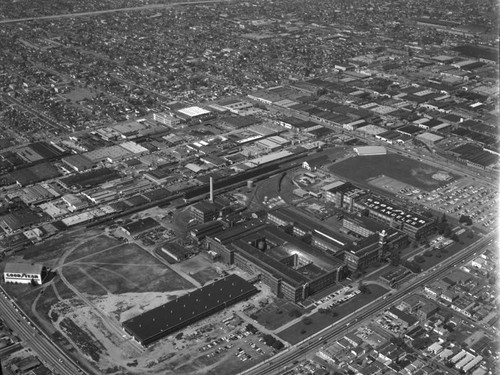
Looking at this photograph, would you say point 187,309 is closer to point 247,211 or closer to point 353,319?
point 353,319

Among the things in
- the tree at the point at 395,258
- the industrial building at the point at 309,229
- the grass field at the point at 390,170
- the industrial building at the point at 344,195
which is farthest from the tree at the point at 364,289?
the grass field at the point at 390,170

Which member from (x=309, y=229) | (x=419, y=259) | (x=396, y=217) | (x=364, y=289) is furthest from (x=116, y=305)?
(x=396, y=217)

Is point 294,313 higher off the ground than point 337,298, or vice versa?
point 294,313

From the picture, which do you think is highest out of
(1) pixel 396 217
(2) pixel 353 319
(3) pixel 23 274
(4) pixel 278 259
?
(1) pixel 396 217

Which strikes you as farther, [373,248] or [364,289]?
[373,248]

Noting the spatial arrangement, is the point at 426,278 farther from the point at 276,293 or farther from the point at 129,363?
the point at 129,363

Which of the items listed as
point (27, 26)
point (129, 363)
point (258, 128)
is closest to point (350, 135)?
point (258, 128)

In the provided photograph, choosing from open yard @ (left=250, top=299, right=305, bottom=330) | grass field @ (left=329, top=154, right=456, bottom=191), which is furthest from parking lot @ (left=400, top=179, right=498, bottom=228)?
open yard @ (left=250, top=299, right=305, bottom=330)
